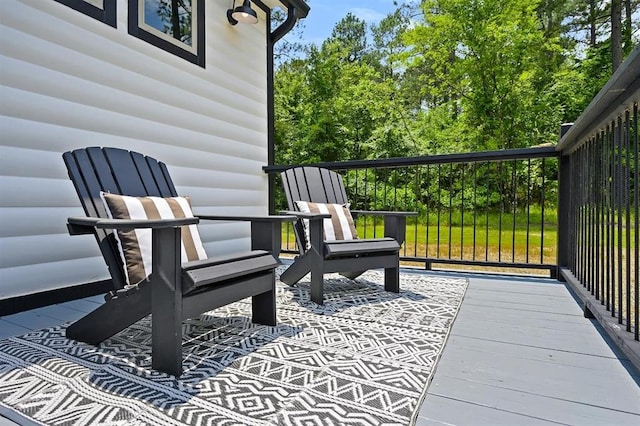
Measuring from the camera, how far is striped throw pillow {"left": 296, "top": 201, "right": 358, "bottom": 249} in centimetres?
304

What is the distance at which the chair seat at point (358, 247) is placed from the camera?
258cm

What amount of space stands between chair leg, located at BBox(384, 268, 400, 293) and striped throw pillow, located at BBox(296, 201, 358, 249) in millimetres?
439

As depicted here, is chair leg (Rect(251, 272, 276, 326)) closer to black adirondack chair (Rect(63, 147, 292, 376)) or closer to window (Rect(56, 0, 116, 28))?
black adirondack chair (Rect(63, 147, 292, 376))

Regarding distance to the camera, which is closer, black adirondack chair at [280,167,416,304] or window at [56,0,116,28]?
black adirondack chair at [280,167,416,304]

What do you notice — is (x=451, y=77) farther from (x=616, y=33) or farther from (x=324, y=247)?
(x=324, y=247)

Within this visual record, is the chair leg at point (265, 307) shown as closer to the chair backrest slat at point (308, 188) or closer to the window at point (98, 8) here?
the chair backrest slat at point (308, 188)

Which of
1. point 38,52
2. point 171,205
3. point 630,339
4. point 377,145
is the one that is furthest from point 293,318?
point 377,145

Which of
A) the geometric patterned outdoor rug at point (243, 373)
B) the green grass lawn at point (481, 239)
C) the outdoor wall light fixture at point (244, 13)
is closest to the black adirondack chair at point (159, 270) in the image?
the geometric patterned outdoor rug at point (243, 373)

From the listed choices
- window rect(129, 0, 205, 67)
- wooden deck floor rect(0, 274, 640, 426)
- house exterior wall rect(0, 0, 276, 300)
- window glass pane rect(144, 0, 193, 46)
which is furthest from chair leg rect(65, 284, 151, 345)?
window glass pane rect(144, 0, 193, 46)

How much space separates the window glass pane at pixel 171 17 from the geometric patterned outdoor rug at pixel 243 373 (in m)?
2.61

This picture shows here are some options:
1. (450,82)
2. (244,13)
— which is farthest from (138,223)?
(450,82)

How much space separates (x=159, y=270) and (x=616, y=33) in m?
13.2

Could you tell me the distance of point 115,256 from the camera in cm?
186

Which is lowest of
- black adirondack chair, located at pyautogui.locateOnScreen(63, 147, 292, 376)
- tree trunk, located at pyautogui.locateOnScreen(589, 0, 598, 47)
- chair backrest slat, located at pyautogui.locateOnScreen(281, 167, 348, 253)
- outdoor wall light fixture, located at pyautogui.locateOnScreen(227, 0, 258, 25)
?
black adirondack chair, located at pyautogui.locateOnScreen(63, 147, 292, 376)
